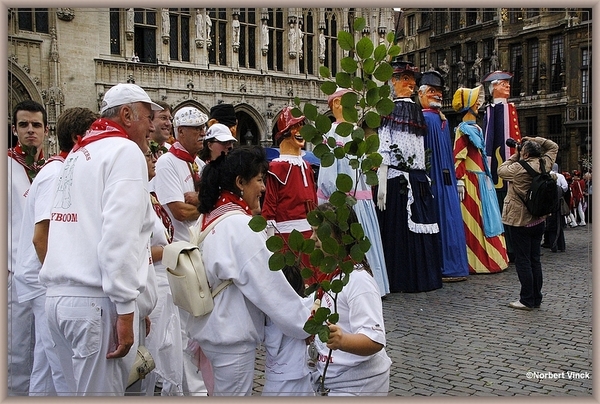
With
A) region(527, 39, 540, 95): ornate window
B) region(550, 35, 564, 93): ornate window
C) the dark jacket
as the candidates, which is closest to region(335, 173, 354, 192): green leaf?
the dark jacket

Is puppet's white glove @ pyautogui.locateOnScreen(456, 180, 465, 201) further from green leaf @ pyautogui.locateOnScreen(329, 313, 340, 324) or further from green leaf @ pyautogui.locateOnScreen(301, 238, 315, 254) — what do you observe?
green leaf @ pyautogui.locateOnScreen(301, 238, 315, 254)

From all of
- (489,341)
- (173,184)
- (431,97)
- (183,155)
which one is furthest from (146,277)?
(431,97)

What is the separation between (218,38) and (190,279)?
3.36m

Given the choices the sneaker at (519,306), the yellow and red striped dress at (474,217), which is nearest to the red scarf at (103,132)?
the sneaker at (519,306)

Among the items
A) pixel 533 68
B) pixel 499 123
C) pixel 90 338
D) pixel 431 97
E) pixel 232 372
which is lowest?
pixel 232 372

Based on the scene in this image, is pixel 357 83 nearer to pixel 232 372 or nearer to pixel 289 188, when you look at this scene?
pixel 232 372

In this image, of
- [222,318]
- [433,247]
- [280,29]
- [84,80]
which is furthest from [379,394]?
[433,247]

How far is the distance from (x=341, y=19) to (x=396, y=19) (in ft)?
1.16

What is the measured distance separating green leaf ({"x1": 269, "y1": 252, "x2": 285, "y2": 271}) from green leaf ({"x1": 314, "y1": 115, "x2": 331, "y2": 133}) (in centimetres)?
52

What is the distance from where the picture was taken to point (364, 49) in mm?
2426

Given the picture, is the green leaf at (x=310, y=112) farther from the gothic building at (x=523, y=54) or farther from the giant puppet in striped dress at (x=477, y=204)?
the giant puppet in striped dress at (x=477, y=204)

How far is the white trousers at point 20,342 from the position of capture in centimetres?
402

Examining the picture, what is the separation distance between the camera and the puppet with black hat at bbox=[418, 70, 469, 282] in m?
8.40

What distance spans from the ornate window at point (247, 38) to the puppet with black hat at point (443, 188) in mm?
2429
